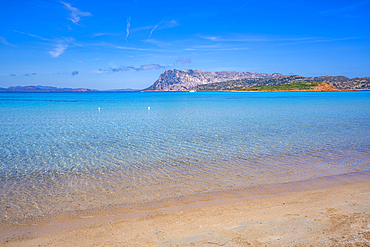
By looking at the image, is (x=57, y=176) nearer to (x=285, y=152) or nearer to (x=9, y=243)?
(x=9, y=243)

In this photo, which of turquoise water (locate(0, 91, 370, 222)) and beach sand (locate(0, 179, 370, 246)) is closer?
beach sand (locate(0, 179, 370, 246))

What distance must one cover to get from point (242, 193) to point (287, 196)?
4.60 feet

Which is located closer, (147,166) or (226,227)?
(226,227)

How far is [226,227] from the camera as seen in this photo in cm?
574

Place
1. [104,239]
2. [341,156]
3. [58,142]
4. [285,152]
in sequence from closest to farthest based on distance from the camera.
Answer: [104,239], [341,156], [285,152], [58,142]

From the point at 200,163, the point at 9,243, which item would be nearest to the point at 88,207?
the point at 9,243

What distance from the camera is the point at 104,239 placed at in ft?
17.7

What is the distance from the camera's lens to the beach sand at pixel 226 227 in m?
5.16

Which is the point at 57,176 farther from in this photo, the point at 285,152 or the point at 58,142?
the point at 285,152

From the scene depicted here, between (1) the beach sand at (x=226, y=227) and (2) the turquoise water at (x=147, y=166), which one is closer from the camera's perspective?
(1) the beach sand at (x=226, y=227)

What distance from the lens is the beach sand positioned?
516 cm

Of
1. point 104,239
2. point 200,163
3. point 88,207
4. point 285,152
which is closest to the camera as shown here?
point 104,239

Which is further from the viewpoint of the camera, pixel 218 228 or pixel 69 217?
pixel 69 217

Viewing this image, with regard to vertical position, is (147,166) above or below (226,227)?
below
